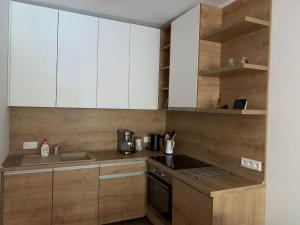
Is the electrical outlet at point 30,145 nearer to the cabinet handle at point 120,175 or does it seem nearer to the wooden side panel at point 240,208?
the cabinet handle at point 120,175

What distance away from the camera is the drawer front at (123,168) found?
2494mm

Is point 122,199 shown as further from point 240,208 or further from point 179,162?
point 240,208

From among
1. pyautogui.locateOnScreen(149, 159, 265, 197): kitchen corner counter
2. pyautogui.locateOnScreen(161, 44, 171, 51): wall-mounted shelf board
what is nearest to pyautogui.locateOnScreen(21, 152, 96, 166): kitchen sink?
pyautogui.locateOnScreen(149, 159, 265, 197): kitchen corner counter

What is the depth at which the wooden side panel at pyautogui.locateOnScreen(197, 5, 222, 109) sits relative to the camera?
2225 millimetres

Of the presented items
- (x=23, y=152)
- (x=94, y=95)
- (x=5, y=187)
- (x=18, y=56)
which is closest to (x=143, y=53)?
(x=94, y=95)

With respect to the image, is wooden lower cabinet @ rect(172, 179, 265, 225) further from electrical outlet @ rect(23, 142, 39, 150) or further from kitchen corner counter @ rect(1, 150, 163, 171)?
electrical outlet @ rect(23, 142, 39, 150)

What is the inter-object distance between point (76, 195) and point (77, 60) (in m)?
1.48

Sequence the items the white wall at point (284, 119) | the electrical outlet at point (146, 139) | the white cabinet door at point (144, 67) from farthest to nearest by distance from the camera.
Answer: the electrical outlet at point (146, 139)
the white cabinet door at point (144, 67)
the white wall at point (284, 119)

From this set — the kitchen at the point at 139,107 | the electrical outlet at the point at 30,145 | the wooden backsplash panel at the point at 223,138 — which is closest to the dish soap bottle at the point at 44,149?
the kitchen at the point at 139,107

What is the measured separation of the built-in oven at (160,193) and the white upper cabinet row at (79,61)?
90cm

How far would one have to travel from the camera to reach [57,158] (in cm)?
257

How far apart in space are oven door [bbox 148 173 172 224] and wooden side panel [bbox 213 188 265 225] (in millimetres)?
609

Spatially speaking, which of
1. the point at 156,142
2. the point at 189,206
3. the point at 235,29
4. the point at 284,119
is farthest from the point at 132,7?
the point at 189,206

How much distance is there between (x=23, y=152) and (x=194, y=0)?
251 cm
